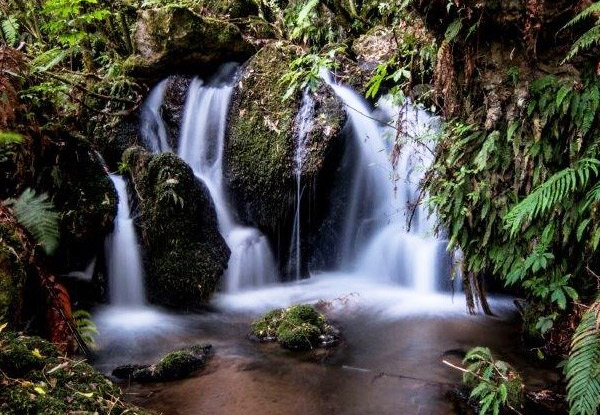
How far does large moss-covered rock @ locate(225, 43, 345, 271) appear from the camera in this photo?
755 cm

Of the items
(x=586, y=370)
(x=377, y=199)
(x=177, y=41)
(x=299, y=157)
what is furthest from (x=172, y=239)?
(x=586, y=370)

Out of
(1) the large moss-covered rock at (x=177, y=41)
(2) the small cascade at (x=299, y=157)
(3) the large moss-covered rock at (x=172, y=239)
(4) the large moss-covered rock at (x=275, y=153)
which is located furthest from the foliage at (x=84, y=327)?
(1) the large moss-covered rock at (x=177, y=41)

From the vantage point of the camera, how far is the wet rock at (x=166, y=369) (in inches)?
176

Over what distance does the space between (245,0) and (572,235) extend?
8982 millimetres

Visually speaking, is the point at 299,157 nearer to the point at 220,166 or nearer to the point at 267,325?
the point at 220,166

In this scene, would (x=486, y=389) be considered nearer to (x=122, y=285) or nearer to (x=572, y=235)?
(x=572, y=235)

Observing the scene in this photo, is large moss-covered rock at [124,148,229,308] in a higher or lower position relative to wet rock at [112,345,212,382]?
higher

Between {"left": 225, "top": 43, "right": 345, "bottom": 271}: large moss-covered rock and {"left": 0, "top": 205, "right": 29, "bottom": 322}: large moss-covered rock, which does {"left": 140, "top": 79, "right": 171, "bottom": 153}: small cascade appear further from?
{"left": 0, "top": 205, "right": 29, "bottom": 322}: large moss-covered rock

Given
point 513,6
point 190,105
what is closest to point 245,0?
point 190,105

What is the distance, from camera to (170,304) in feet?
21.9

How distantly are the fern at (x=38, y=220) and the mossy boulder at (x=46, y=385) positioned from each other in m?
1.72

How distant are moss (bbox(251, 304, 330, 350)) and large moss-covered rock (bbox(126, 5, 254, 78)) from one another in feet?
18.6

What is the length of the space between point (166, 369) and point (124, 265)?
101 inches

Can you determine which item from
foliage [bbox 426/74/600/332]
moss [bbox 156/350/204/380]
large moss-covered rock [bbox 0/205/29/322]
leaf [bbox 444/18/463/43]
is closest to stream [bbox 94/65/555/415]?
moss [bbox 156/350/204/380]
